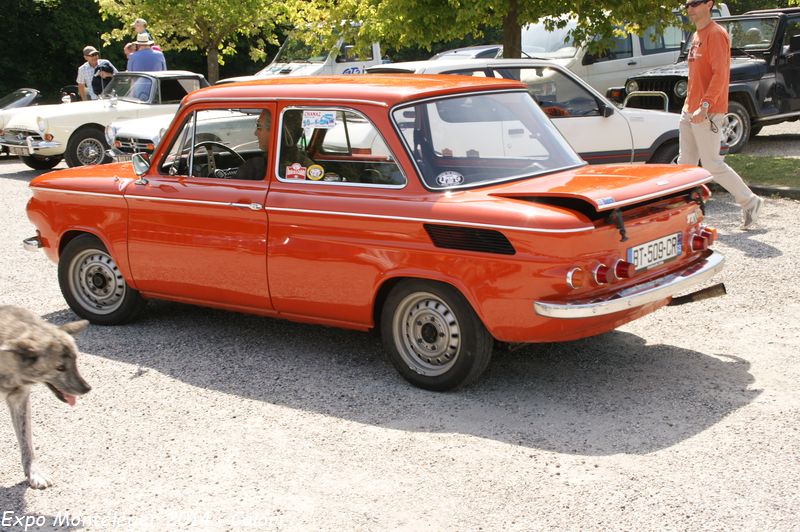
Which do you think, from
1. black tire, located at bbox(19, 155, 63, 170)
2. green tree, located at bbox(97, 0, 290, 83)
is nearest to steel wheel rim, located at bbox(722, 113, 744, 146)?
black tire, located at bbox(19, 155, 63, 170)

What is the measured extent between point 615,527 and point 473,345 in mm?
1568

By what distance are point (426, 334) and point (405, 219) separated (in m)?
0.67

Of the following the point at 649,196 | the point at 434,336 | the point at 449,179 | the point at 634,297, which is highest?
the point at 449,179

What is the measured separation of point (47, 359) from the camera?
4406 millimetres

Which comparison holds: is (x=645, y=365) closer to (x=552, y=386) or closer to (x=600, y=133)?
(x=552, y=386)

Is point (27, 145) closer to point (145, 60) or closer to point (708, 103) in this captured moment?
point (145, 60)

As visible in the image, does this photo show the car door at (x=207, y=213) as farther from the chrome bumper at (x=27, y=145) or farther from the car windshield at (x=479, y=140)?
the chrome bumper at (x=27, y=145)

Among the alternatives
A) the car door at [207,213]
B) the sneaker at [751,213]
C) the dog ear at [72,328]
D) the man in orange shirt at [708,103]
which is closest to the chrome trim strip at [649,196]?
the car door at [207,213]

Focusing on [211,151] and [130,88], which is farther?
[130,88]

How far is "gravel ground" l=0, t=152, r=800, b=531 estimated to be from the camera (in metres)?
4.35

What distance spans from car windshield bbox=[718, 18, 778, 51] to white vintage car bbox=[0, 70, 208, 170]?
836 centimetres

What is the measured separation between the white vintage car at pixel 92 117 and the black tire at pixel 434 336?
11.0m

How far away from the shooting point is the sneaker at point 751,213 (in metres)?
9.53

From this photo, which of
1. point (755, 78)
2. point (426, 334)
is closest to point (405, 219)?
point (426, 334)
